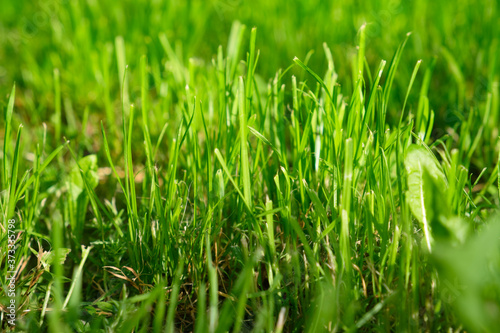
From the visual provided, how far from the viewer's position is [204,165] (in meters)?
1.25

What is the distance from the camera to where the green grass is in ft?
2.96

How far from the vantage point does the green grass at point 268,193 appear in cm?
90

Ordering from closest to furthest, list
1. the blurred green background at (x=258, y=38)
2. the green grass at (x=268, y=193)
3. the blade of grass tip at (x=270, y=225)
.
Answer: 1. the green grass at (x=268, y=193)
2. the blade of grass tip at (x=270, y=225)
3. the blurred green background at (x=258, y=38)

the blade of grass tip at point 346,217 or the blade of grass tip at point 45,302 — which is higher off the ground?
the blade of grass tip at point 346,217

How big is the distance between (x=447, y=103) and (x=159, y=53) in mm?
1313

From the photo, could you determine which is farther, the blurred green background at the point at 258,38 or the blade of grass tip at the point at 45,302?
the blurred green background at the point at 258,38

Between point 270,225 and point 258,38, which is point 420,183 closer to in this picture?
point 270,225

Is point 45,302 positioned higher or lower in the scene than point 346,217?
lower

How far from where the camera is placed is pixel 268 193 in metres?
1.25

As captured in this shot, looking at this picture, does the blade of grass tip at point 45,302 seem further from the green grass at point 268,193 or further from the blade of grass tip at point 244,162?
the blade of grass tip at point 244,162

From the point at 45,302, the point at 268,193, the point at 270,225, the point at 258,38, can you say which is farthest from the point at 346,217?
the point at 258,38

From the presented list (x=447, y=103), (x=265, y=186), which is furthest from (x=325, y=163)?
(x=447, y=103)

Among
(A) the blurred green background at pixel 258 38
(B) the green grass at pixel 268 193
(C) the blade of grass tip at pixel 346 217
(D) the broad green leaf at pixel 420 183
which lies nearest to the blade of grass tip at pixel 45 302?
(B) the green grass at pixel 268 193

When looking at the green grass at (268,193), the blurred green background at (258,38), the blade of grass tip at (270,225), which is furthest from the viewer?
the blurred green background at (258,38)
